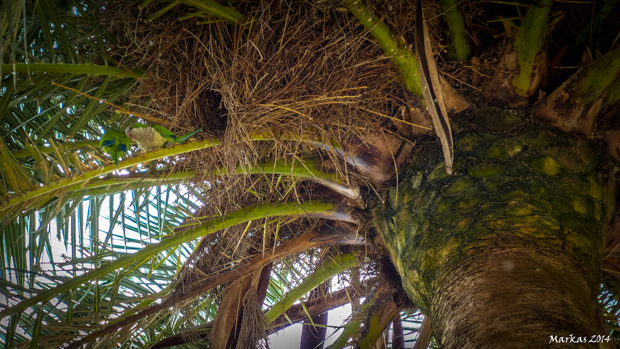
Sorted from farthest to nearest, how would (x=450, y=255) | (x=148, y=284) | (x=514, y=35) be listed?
1. (x=148, y=284)
2. (x=514, y=35)
3. (x=450, y=255)

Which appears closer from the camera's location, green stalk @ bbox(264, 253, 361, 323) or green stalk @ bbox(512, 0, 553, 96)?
green stalk @ bbox(512, 0, 553, 96)

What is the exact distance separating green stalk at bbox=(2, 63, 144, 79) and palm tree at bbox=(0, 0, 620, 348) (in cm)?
1

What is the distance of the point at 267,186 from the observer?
5.59 feet

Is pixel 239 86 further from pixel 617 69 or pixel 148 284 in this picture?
pixel 148 284

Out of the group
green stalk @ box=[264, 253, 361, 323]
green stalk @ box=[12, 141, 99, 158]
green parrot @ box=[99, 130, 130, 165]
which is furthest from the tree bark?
green stalk @ box=[12, 141, 99, 158]

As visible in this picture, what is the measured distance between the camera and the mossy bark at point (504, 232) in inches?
33.2

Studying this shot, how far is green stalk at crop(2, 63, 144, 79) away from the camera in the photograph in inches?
43.6

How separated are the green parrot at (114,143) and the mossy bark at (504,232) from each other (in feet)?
3.13

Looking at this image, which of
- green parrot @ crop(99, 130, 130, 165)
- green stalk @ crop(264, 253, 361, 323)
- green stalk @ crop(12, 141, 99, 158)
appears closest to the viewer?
green stalk @ crop(12, 141, 99, 158)

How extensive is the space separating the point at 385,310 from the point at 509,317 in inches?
37.1

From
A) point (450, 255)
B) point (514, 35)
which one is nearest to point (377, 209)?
point (450, 255)

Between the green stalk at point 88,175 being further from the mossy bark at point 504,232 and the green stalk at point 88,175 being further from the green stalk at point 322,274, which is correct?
the green stalk at point 322,274

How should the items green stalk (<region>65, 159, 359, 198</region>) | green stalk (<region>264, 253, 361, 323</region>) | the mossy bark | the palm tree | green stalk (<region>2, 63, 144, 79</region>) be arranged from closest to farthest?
the mossy bark < the palm tree < green stalk (<region>2, 63, 144, 79</region>) < green stalk (<region>65, 159, 359, 198</region>) < green stalk (<region>264, 253, 361, 323</region>)

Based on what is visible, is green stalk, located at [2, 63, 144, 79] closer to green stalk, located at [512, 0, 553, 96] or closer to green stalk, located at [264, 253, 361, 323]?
green stalk, located at [264, 253, 361, 323]
